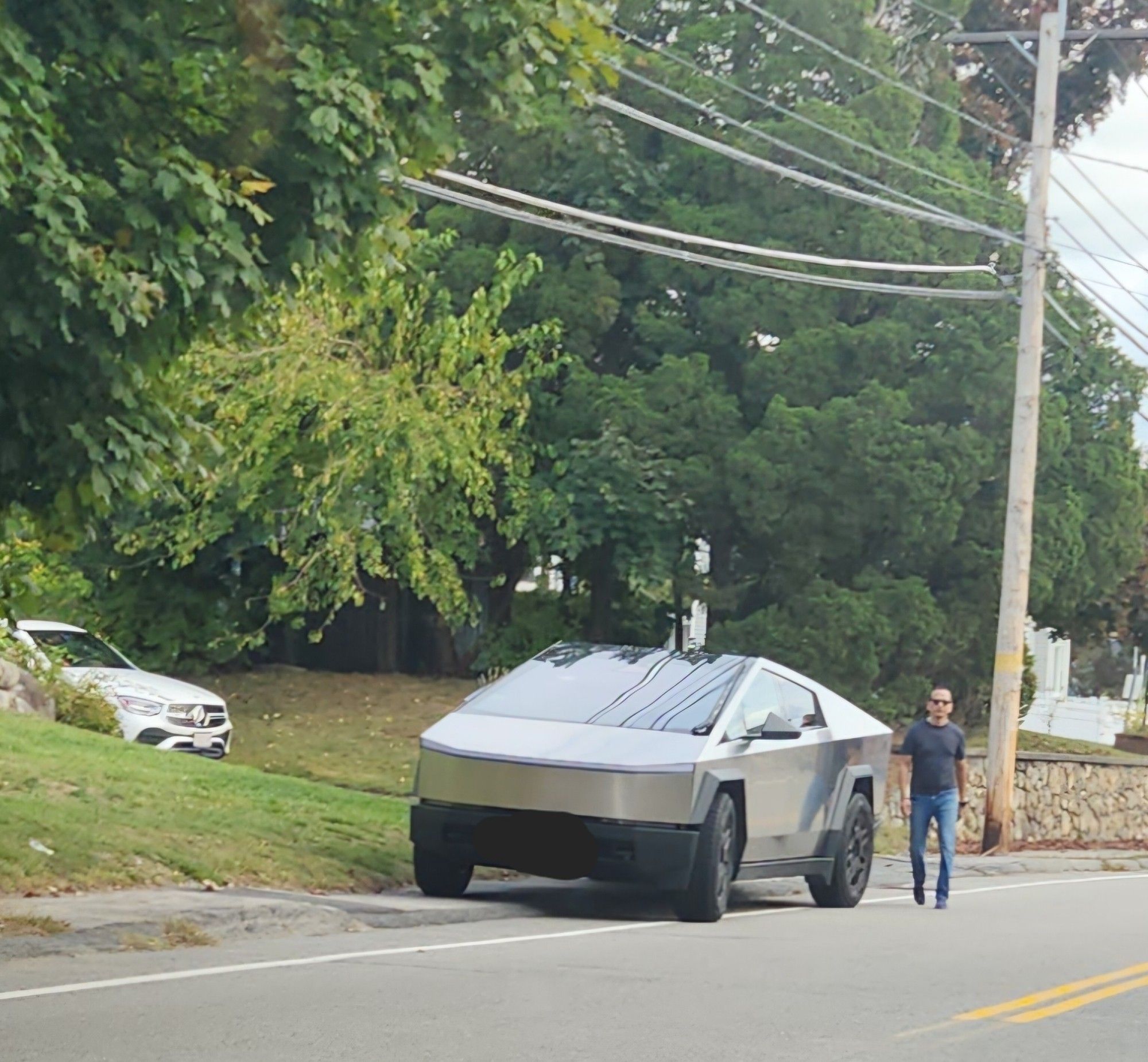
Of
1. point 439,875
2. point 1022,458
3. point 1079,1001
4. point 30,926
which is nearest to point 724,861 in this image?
point 439,875

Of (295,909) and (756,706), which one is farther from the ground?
(756,706)

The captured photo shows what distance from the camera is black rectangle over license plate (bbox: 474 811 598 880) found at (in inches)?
504

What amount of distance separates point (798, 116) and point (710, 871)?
54.3 ft

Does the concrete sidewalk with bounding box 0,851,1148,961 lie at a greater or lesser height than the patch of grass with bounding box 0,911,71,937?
lesser

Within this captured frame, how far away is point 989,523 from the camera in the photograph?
28875 millimetres

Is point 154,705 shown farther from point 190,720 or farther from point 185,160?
point 185,160

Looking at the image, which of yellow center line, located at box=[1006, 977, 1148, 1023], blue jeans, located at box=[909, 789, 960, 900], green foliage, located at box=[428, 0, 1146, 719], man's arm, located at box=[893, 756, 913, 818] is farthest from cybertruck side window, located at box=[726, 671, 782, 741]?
green foliage, located at box=[428, 0, 1146, 719]

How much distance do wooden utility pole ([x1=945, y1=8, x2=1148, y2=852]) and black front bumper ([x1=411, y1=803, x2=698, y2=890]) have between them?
1131 centimetres

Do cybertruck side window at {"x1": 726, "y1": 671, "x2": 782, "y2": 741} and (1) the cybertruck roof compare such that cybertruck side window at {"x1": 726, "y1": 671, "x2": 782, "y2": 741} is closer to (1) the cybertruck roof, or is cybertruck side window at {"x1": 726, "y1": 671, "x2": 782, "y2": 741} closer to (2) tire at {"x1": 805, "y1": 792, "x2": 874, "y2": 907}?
(1) the cybertruck roof

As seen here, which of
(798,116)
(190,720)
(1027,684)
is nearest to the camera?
(190,720)

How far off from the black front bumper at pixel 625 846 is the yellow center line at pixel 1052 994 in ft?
8.61

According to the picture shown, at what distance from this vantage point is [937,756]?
16.4m

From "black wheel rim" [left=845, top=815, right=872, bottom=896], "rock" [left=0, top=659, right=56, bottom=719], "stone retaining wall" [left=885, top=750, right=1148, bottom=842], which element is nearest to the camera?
"black wheel rim" [left=845, top=815, right=872, bottom=896]

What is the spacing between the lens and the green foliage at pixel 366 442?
85.7 ft
